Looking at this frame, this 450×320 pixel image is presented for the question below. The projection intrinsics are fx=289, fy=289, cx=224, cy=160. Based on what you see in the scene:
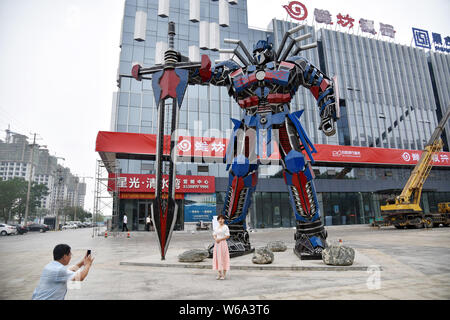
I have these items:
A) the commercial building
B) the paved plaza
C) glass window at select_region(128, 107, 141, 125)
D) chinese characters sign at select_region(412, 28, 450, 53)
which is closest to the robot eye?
the paved plaza

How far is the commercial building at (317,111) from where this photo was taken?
24.7 meters

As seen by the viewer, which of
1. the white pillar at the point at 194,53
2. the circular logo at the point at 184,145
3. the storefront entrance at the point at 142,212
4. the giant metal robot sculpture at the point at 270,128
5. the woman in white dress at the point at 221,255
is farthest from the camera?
the white pillar at the point at 194,53

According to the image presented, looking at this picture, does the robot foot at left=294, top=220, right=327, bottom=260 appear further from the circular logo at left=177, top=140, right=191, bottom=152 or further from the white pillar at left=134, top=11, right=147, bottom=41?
the white pillar at left=134, top=11, right=147, bottom=41

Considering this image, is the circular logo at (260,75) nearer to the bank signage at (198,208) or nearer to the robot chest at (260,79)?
the robot chest at (260,79)

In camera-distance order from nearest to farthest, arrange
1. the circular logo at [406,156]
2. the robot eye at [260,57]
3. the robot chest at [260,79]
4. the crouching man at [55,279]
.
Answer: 1. the crouching man at [55,279]
2. the robot chest at [260,79]
3. the robot eye at [260,57]
4. the circular logo at [406,156]

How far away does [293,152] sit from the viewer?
A: 6.16 m

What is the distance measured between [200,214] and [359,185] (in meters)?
14.9

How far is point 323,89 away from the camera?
21.4 feet

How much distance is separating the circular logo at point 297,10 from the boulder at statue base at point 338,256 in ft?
111

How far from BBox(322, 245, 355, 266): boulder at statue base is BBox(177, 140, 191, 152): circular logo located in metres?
16.0

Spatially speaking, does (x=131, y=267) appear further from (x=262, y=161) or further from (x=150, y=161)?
(x=150, y=161)

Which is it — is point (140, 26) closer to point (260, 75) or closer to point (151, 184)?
point (151, 184)

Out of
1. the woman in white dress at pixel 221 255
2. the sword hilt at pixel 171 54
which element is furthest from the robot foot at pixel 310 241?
the sword hilt at pixel 171 54
